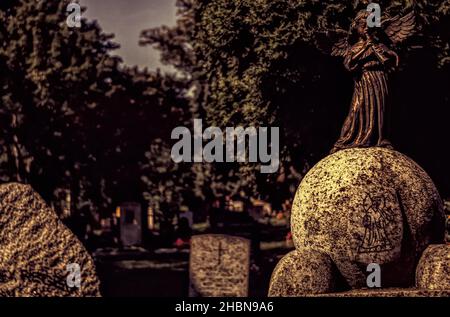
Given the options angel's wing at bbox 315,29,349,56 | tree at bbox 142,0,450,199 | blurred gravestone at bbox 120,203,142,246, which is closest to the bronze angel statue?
angel's wing at bbox 315,29,349,56

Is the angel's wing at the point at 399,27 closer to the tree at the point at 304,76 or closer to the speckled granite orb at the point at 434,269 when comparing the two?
the speckled granite orb at the point at 434,269

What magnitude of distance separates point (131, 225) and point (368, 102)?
24341mm

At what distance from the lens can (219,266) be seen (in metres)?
20.2

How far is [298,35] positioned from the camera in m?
20.9

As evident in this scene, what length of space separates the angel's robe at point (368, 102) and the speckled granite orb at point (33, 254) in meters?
4.49

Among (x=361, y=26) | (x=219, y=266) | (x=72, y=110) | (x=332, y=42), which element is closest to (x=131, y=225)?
(x=72, y=110)

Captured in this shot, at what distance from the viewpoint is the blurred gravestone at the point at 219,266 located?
20.1 m

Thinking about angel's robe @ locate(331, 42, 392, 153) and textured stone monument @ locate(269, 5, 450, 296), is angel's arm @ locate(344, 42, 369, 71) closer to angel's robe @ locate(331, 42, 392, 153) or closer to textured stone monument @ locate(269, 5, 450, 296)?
angel's robe @ locate(331, 42, 392, 153)

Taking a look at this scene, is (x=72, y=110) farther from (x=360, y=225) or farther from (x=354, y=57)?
(x=360, y=225)

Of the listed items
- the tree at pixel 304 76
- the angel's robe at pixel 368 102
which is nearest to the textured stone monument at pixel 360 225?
the angel's robe at pixel 368 102

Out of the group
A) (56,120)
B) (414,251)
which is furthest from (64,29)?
(414,251)

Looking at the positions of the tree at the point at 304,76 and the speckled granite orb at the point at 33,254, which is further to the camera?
the tree at the point at 304,76

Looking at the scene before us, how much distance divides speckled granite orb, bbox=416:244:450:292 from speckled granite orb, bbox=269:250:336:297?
1.28 m
